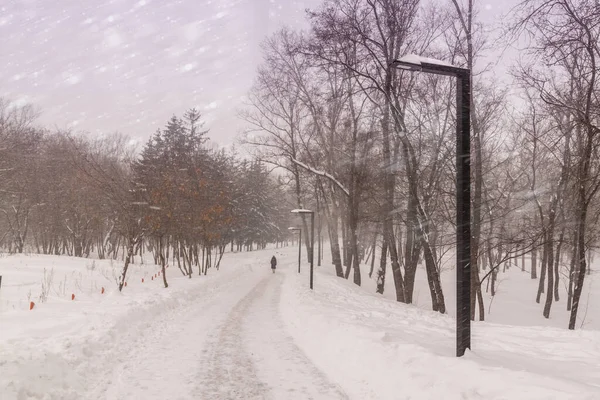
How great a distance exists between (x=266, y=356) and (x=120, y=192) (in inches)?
696

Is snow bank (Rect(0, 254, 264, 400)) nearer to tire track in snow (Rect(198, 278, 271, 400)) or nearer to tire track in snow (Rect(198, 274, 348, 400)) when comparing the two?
tire track in snow (Rect(198, 278, 271, 400))

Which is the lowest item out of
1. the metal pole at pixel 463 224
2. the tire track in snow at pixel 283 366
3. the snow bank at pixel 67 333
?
the tire track in snow at pixel 283 366

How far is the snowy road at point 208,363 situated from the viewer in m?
6.11

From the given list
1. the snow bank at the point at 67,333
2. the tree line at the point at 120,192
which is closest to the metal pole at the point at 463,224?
the snow bank at the point at 67,333

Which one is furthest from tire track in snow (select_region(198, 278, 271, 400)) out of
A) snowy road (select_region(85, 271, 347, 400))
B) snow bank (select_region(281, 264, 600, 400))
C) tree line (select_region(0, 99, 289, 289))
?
tree line (select_region(0, 99, 289, 289))

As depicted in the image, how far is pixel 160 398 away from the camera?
5770mm

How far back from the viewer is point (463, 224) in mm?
6305

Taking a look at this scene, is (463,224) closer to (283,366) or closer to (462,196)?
(462,196)

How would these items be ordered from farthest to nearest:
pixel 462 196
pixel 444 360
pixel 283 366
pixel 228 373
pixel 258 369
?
1. pixel 283 366
2. pixel 258 369
3. pixel 228 373
4. pixel 462 196
5. pixel 444 360

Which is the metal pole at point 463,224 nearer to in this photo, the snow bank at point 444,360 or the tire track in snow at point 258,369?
the snow bank at point 444,360

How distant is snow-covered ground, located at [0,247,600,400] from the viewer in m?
5.50

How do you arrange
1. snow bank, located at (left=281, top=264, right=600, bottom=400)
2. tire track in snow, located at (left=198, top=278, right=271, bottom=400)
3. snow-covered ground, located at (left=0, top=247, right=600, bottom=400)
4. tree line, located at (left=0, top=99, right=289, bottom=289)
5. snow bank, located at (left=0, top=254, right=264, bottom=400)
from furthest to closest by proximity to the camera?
tree line, located at (left=0, top=99, right=289, bottom=289), tire track in snow, located at (left=198, top=278, right=271, bottom=400), snow bank, located at (left=0, top=254, right=264, bottom=400), snow-covered ground, located at (left=0, top=247, right=600, bottom=400), snow bank, located at (left=281, top=264, right=600, bottom=400)

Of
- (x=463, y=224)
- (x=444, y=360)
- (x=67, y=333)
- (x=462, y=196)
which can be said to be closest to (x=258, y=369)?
(x=444, y=360)

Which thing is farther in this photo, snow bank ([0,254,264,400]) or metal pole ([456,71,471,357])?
metal pole ([456,71,471,357])
